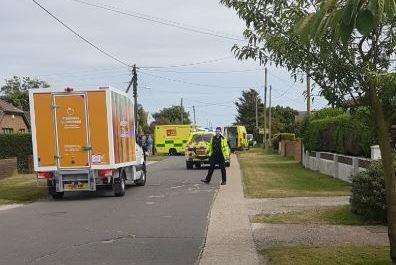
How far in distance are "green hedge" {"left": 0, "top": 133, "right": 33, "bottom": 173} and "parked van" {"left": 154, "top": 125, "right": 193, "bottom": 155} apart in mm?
24050

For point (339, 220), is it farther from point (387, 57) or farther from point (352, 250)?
point (387, 57)

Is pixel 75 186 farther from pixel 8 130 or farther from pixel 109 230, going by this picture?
pixel 8 130

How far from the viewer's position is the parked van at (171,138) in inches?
2088

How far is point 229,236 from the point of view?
986cm

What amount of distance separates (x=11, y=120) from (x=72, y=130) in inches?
1267

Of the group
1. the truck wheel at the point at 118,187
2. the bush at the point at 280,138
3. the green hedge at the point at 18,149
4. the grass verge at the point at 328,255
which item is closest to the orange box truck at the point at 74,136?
the truck wheel at the point at 118,187

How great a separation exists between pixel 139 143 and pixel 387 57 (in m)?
15.4

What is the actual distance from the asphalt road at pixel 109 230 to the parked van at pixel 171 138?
35277mm

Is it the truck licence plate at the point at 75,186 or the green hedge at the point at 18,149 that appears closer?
the truck licence plate at the point at 75,186

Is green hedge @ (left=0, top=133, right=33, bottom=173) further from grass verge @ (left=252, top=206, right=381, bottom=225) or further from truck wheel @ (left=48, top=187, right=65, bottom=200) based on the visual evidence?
grass verge @ (left=252, top=206, right=381, bottom=225)

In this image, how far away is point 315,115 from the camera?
92.6ft

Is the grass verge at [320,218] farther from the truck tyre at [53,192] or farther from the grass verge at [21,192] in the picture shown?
the grass verge at [21,192]

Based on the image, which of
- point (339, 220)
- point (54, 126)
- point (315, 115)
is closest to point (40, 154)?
point (54, 126)

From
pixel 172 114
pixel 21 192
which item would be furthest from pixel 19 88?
pixel 21 192
